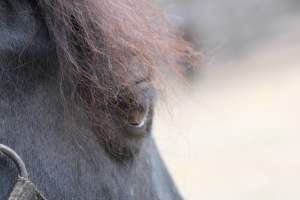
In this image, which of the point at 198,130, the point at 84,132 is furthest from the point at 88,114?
the point at 198,130

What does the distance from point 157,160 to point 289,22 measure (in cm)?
849

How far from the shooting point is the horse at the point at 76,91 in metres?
1.09

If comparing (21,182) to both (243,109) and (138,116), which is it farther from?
(243,109)

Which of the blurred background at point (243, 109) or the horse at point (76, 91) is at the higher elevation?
the blurred background at point (243, 109)

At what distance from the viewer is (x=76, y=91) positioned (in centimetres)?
118

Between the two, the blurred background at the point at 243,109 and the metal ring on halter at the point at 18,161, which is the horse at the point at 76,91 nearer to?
the metal ring on halter at the point at 18,161

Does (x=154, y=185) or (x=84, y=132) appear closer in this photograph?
(x=84, y=132)

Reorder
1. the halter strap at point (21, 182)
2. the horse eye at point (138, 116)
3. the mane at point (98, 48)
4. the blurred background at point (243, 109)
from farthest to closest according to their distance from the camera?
the blurred background at point (243, 109)
the horse eye at point (138, 116)
the mane at point (98, 48)
the halter strap at point (21, 182)

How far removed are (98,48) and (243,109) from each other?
6761 mm

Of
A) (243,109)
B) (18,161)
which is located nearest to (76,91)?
(18,161)

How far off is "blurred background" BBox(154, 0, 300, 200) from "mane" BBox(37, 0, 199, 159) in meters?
1.34

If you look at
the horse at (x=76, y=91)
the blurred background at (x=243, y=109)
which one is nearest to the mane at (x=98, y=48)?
the horse at (x=76, y=91)

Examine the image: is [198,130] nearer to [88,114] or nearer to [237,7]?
[237,7]

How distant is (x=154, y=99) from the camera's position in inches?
53.6
